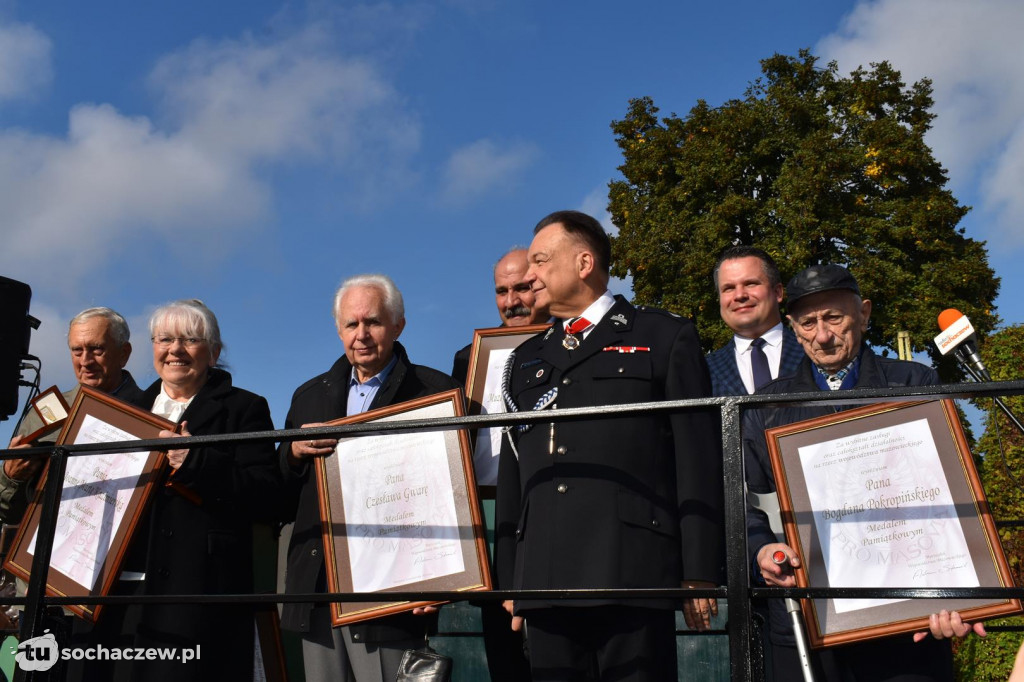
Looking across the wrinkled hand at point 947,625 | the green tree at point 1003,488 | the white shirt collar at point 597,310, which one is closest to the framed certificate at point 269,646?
the white shirt collar at point 597,310

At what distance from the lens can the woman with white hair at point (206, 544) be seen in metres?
3.64

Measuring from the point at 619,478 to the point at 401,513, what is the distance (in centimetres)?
88

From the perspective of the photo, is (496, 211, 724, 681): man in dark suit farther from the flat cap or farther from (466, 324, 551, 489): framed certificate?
the flat cap

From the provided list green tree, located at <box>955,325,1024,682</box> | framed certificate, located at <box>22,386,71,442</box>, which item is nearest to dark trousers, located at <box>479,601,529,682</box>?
framed certificate, located at <box>22,386,71,442</box>

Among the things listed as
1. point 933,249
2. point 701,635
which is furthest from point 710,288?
point 701,635

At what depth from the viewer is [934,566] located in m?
2.64

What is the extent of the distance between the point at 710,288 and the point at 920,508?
2086 centimetres

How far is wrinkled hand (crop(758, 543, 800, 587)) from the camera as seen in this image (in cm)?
275

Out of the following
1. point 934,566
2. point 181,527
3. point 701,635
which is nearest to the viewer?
point 934,566

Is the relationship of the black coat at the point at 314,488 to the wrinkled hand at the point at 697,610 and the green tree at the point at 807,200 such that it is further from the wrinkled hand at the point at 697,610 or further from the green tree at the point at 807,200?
the green tree at the point at 807,200

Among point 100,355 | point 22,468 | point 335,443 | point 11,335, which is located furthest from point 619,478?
point 11,335

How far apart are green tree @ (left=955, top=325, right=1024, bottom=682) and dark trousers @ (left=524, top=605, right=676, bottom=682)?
534cm

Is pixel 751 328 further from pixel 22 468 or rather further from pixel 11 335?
pixel 11 335

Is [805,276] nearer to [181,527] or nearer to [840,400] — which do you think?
[840,400]
